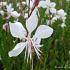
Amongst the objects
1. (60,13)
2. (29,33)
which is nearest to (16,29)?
(29,33)

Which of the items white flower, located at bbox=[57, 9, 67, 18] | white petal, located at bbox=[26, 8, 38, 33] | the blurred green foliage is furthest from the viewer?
white flower, located at bbox=[57, 9, 67, 18]

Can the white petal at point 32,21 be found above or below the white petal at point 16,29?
above

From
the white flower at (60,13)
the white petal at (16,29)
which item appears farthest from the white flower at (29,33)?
the white flower at (60,13)

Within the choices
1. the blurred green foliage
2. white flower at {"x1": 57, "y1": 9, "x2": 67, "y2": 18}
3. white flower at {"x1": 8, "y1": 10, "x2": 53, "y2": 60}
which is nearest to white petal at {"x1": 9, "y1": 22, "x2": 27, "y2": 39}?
white flower at {"x1": 8, "y1": 10, "x2": 53, "y2": 60}

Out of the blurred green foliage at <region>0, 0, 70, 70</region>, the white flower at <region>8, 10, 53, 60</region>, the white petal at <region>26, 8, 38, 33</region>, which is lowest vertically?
the blurred green foliage at <region>0, 0, 70, 70</region>

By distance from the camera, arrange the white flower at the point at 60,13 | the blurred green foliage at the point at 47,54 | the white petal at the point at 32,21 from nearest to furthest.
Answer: the white petal at the point at 32,21 < the blurred green foliage at the point at 47,54 < the white flower at the point at 60,13

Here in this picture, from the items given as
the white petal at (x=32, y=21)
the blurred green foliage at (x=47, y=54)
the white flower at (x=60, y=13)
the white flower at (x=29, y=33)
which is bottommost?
the blurred green foliage at (x=47, y=54)

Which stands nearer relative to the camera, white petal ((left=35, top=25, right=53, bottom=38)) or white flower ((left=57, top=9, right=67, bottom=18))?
white petal ((left=35, top=25, right=53, bottom=38))

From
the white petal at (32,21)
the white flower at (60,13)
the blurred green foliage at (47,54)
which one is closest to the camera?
the white petal at (32,21)

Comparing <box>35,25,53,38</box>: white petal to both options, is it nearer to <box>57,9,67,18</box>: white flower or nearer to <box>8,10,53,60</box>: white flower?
<box>8,10,53,60</box>: white flower

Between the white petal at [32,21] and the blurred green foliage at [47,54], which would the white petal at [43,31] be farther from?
the blurred green foliage at [47,54]

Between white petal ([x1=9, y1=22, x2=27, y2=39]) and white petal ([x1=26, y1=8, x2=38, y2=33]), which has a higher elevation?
white petal ([x1=26, y1=8, x2=38, y2=33])

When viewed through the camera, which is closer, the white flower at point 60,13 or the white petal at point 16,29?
the white petal at point 16,29
